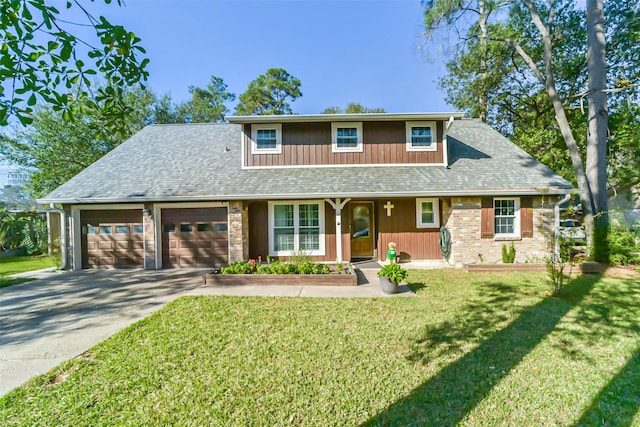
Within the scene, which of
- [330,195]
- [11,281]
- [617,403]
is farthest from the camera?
[330,195]

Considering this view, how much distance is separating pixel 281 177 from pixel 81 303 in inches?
244

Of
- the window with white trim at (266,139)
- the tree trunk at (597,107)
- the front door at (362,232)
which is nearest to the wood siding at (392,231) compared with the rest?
the front door at (362,232)

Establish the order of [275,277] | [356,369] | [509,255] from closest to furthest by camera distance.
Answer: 1. [356,369]
2. [275,277]
3. [509,255]

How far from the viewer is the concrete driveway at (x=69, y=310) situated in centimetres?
375

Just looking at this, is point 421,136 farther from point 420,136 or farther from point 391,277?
point 391,277

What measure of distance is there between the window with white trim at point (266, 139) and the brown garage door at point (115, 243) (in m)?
4.79

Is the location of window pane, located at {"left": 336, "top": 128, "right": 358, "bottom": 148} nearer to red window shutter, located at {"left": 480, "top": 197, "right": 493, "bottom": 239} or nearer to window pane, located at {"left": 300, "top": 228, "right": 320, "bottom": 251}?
window pane, located at {"left": 300, "top": 228, "right": 320, "bottom": 251}

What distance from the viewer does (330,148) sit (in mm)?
10195

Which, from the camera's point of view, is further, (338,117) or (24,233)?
(24,233)

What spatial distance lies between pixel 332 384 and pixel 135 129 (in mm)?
25193

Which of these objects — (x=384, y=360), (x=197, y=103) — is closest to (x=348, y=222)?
(x=384, y=360)

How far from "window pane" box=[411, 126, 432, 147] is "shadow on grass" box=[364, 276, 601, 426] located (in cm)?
602

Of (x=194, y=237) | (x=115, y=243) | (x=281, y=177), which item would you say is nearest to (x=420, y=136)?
(x=281, y=177)

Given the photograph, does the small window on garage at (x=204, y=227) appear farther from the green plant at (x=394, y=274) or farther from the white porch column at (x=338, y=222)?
the green plant at (x=394, y=274)
